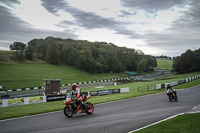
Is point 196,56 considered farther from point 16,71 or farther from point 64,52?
point 16,71

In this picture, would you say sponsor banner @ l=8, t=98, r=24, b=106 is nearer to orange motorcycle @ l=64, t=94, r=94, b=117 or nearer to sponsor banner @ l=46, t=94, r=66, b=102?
sponsor banner @ l=46, t=94, r=66, b=102

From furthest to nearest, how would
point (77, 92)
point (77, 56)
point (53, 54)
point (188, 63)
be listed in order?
1. point (188, 63)
2. point (77, 56)
3. point (53, 54)
4. point (77, 92)

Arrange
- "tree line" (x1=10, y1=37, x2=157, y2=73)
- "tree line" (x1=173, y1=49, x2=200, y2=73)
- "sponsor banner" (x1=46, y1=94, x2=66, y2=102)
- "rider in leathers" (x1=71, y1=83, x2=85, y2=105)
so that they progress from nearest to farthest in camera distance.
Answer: "rider in leathers" (x1=71, y1=83, x2=85, y2=105) → "sponsor banner" (x1=46, y1=94, x2=66, y2=102) → "tree line" (x1=10, y1=37, x2=157, y2=73) → "tree line" (x1=173, y1=49, x2=200, y2=73)

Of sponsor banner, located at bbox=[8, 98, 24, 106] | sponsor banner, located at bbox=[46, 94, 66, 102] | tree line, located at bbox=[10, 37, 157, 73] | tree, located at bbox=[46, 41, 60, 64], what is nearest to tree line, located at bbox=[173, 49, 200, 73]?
tree line, located at bbox=[10, 37, 157, 73]

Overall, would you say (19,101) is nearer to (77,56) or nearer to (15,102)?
(15,102)

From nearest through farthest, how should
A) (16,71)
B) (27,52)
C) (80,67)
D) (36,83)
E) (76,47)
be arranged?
(36,83) → (16,71) → (27,52) → (80,67) → (76,47)

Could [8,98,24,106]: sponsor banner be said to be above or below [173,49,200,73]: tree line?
below

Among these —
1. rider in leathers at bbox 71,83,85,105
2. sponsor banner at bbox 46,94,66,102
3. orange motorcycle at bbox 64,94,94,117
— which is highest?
rider in leathers at bbox 71,83,85,105

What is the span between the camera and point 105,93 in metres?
29.2

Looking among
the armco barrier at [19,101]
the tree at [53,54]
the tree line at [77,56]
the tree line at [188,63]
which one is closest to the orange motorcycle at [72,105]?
the armco barrier at [19,101]

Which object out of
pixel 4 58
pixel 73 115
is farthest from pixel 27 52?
pixel 73 115

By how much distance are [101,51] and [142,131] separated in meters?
93.2

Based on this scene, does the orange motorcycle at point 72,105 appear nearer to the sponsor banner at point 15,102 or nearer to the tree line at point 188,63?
the sponsor banner at point 15,102

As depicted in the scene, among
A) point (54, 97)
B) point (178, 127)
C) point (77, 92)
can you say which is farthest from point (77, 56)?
point (178, 127)
